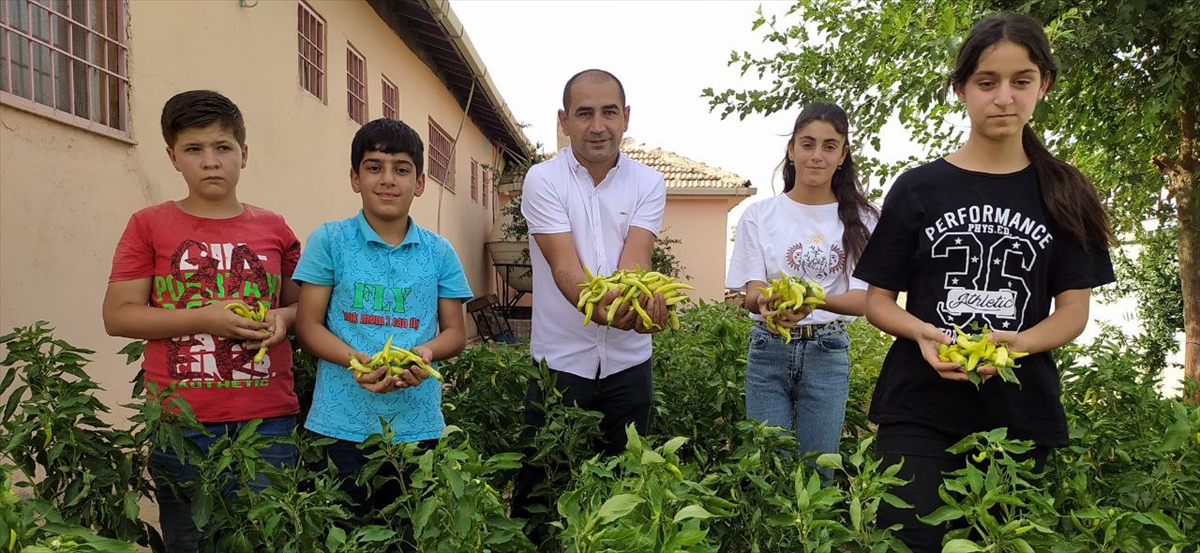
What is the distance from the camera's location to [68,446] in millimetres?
1911

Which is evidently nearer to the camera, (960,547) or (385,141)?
(960,547)

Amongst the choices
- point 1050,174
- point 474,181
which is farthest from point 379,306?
point 474,181

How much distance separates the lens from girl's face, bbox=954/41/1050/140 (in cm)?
192

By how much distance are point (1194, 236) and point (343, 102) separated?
788 cm

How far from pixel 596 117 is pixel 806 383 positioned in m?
1.25

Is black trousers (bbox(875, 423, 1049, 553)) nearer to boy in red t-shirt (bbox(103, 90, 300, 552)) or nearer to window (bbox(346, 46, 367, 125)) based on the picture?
boy in red t-shirt (bbox(103, 90, 300, 552))

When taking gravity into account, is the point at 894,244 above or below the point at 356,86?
below

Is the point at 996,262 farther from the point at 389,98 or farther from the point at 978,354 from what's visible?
the point at 389,98

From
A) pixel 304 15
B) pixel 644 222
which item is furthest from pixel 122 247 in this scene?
pixel 304 15

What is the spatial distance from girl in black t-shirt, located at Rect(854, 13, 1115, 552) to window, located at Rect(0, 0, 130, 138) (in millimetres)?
3623

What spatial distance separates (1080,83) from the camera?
6.03 metres

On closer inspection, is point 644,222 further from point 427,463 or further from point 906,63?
point 906,63

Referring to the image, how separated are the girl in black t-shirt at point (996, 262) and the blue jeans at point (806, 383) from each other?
82 cm

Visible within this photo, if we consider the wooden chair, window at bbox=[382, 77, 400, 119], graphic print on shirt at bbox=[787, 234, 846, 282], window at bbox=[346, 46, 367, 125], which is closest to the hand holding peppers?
graphic print on shirt at bbox=[787, 234, 846, 282]
